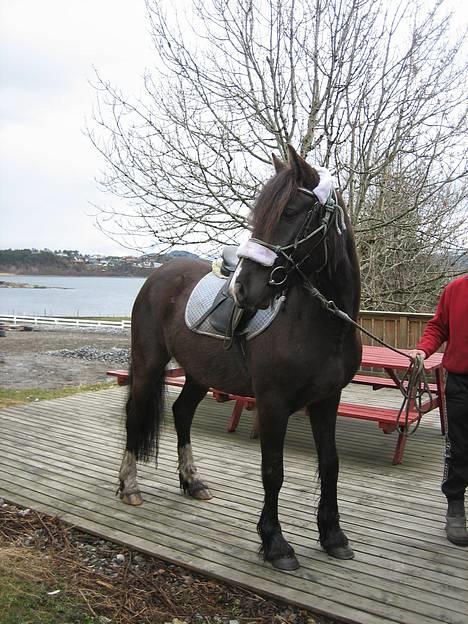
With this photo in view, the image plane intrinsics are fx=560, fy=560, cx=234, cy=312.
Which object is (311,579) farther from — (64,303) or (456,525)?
(64,303)

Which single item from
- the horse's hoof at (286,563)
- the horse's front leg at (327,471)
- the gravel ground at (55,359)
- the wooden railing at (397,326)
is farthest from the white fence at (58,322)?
the horse's hoof at (286,563)

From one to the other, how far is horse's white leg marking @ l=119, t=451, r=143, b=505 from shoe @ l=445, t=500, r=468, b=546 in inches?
74.1

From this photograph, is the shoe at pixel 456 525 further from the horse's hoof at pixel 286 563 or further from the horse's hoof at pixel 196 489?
the horse's hoof at pixel 196 489

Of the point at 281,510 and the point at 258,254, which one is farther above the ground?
the point at 258,254

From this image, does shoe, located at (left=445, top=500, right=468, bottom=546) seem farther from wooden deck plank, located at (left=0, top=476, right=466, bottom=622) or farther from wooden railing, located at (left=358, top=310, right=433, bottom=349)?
wooden railing, located at (left=358, top=310, right=433, bottom=349)

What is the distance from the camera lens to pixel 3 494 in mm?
3812

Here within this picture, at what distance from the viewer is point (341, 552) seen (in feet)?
9.52

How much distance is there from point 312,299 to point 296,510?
156 cm

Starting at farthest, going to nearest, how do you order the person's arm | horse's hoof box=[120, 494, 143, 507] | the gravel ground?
the gravel ground, horse's hoof box=[120, 494, 143, 507], the person's arm

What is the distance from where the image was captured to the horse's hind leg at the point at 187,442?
376 cm

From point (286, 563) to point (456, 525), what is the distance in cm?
103

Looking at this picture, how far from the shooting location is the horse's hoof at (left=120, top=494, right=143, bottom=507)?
3618mm

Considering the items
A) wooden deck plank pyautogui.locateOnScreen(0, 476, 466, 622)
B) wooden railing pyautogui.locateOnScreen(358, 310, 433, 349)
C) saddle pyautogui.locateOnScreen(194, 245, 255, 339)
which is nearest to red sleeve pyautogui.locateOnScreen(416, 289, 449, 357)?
saddle pyautogui.locateOnScreen(194, 245, 255, 339)


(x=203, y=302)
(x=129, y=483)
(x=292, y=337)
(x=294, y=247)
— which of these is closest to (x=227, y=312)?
(x=203, y=302)
